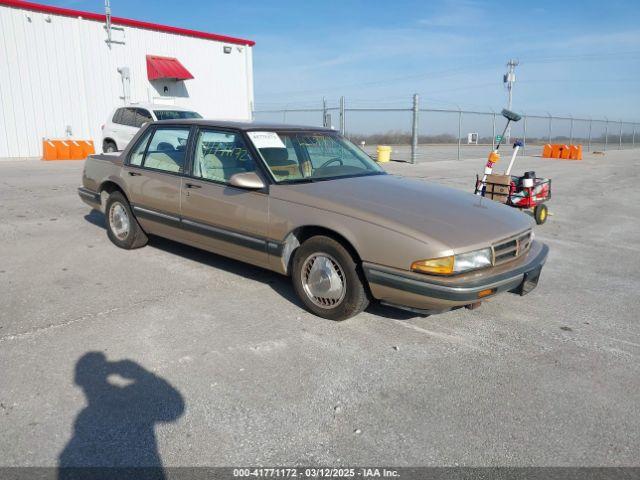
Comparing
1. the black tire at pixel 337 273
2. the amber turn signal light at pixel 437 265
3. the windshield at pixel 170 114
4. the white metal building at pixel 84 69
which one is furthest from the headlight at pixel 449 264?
the white metal building at pixel 84 69

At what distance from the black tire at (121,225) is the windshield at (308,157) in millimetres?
1995

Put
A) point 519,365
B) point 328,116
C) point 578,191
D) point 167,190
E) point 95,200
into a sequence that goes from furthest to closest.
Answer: point 328,116 < point 578,191 < point 95,200 < point 167,190 < point 519,365

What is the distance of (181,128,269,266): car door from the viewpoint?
439 centimetres

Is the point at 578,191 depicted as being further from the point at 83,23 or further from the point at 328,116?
the point at 83,23

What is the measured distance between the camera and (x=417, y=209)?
12.9 ft

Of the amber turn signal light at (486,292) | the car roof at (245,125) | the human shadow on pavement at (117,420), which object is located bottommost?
the human shadow on pavement at (117,420)

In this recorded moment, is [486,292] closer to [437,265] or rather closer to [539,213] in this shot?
[437,265]

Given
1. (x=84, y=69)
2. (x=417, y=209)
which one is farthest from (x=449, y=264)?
(x=84, y=69)

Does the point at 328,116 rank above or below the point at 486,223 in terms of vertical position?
above

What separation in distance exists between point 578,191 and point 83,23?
60.6 ft

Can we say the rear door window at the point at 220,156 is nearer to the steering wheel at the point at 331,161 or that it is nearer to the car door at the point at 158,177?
the car door at the point at 158,177

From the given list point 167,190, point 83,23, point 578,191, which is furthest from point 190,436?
point 83,23

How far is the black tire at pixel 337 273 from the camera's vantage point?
3.80 m

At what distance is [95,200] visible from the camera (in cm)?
628
